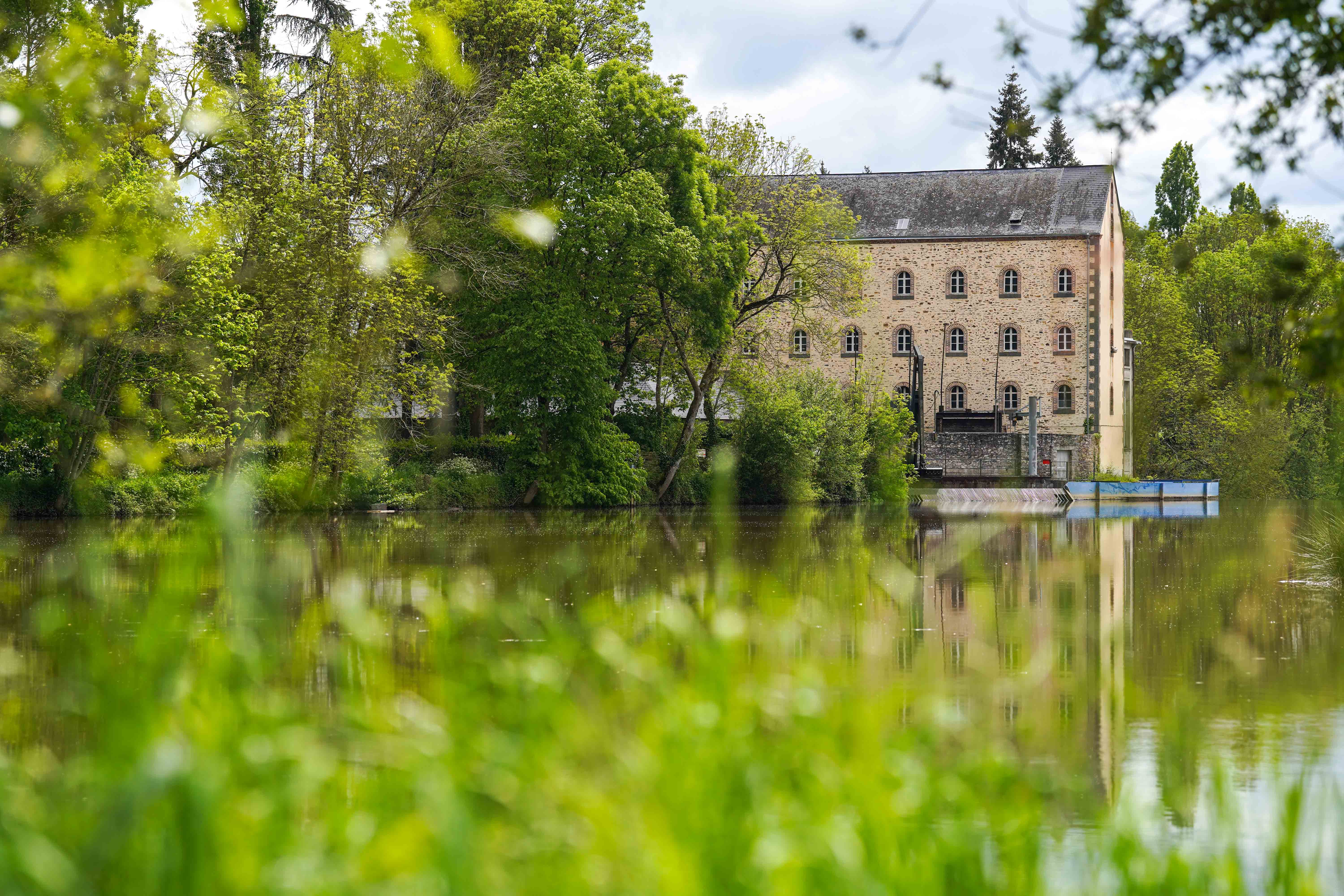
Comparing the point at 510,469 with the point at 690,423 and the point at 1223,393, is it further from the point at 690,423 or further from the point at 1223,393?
the point at 1223,393

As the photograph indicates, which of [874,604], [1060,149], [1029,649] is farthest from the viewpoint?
[1060,149]

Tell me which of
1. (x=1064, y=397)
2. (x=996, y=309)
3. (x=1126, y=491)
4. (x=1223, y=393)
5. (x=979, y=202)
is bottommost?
(x=1126, y=491)

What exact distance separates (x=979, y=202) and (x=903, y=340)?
6.91 meters

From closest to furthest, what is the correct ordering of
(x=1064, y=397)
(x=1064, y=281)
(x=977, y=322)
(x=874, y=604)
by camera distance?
1. (x=874, y=604)
2. (x=1064, y=397)
3. (x=1064, y=281)
4. (x=977, y=322)

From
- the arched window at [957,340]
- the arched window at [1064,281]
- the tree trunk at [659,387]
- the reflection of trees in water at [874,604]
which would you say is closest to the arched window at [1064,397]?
the arched window at [1064,281]

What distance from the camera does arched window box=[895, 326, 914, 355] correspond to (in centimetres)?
6397

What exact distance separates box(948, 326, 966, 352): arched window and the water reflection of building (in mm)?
43070

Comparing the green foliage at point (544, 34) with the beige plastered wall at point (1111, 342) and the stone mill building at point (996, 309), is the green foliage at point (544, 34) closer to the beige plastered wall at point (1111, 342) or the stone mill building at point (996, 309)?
the stone mill building at point (996, 309)

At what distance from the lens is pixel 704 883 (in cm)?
294

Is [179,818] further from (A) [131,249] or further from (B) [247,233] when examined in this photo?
(B) [247,233]

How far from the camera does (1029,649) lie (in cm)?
1027

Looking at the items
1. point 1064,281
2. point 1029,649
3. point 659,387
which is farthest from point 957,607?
point 1064,281

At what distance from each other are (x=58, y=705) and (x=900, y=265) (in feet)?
195

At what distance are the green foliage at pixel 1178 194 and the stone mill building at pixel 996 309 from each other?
15924 mm
